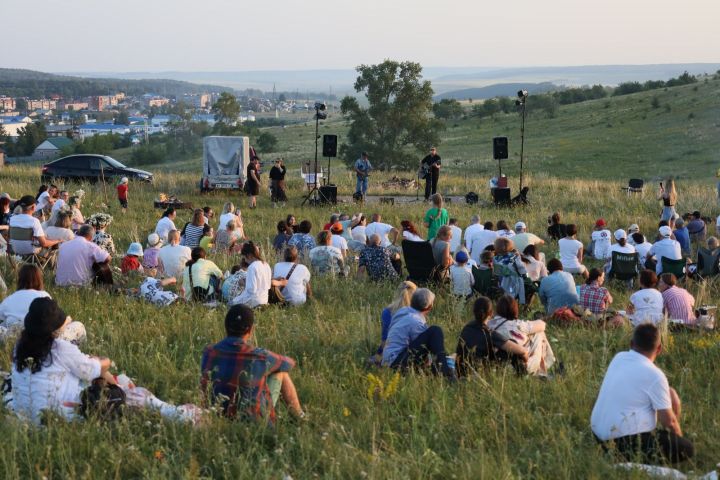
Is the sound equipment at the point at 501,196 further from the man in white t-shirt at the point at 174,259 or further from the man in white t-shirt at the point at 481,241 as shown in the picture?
the man in white t-shirt at the point at 174,259

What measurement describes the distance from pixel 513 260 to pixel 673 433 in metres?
4.98

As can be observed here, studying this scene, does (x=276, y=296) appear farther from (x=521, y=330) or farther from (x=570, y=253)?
(x=570, y=253)

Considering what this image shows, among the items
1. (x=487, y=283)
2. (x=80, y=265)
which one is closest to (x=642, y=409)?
(x=487, y=283)

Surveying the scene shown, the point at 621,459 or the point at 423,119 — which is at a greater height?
the point at 423,119

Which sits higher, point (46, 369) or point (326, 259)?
point (46, 369)

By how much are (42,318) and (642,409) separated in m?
3.51

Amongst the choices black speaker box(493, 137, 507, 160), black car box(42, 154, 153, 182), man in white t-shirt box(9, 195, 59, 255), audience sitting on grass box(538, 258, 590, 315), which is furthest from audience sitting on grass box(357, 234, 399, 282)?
black car box(42, 154, 153, 182)

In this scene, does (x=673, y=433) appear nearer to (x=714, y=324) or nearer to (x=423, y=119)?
(x=714, y=324)

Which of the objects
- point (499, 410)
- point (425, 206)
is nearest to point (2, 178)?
point (425, 206)

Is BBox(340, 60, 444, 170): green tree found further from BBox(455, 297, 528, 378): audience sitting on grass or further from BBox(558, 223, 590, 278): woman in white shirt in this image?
BBox(455, 297, 528, 378): audience sitting on grass

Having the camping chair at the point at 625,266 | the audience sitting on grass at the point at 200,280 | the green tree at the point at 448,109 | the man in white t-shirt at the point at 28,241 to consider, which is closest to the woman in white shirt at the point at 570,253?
the camping chair at the point at 625,266

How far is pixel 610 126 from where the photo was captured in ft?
164

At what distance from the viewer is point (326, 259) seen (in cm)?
1069

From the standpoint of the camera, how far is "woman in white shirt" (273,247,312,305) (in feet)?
30.0
